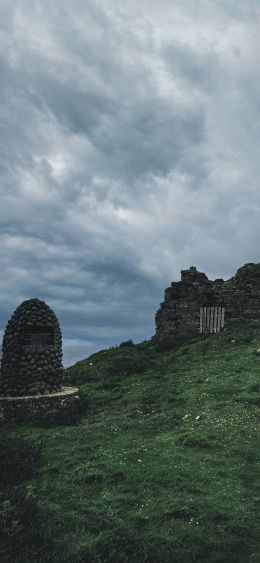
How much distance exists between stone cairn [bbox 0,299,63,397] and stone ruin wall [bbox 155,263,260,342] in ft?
54.1

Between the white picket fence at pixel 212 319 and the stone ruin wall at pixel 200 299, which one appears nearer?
the white picket fence at pixel 212 319

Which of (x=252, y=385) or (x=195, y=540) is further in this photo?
(x=252, y=385)

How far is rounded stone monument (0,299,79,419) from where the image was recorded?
21.3m

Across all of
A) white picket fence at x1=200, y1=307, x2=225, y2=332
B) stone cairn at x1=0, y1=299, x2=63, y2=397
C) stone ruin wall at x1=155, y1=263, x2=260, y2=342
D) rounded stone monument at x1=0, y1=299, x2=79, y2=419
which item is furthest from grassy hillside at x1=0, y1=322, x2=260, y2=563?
stone ruin wall at x1=155, y1=263, x2=260, y2=342

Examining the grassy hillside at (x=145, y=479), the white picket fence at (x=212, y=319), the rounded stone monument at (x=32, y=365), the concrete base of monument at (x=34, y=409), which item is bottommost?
the grassy hillside at (x=145, y=479)

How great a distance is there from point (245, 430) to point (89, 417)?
7.62 meters

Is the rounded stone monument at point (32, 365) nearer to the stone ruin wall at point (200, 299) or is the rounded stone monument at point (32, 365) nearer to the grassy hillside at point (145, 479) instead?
the grassy hillside at point (145, 479)

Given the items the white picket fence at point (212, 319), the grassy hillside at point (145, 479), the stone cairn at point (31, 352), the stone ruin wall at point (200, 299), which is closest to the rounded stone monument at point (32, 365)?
the stone cairn at point (31, 352)

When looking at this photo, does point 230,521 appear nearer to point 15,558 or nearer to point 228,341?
point 15,558

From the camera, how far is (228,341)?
3203 cm

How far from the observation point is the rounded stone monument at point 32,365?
21281mm

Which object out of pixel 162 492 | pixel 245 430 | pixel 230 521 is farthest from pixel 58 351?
pixel 230 521

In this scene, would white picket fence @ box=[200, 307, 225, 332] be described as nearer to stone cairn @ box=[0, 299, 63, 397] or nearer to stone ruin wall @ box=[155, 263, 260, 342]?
stone ruin wall @ box=[155, 263, 260, 342]

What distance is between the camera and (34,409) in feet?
69.7
